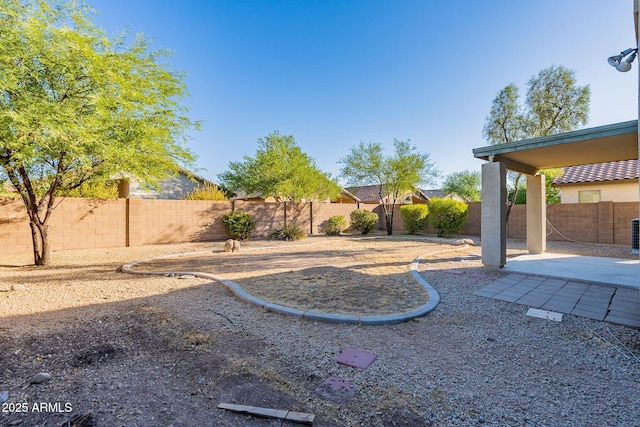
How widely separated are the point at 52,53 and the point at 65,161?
2218 mm

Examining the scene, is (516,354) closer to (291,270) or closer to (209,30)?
(291,270)

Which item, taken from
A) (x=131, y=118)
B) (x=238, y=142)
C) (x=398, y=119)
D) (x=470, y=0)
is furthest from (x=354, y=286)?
(x=238, y=142)

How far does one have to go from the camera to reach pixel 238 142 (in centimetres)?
1609

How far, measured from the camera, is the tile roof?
46.4 ft

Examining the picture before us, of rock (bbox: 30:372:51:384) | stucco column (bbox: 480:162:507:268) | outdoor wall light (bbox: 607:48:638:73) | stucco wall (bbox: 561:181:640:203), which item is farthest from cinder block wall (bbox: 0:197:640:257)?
rock (bbox: 30:372:51:384)

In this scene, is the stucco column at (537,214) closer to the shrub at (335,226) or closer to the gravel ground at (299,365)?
the gravel ground at (299,365)

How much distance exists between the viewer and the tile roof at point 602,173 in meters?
14.1

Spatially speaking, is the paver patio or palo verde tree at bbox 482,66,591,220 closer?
the paver patio

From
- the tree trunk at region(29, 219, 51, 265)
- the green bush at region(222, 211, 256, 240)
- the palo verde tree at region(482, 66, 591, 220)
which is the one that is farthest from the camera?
the green bush at region(222, 211, 256, 240)

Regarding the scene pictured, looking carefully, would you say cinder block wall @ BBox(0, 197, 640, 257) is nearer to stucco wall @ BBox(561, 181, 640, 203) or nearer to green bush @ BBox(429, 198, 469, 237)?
green bush @ BBox(429, 198, 469, 237)

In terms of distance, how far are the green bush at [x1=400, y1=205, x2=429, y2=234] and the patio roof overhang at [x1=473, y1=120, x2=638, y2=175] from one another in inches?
275

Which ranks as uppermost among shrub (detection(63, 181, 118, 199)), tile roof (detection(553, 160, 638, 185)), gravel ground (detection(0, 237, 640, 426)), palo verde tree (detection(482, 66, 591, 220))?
palo verde tree (detection(482, 66, 591, 220))

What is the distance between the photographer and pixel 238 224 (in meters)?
12.1

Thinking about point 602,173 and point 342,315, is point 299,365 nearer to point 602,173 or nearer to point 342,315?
point 342,315
